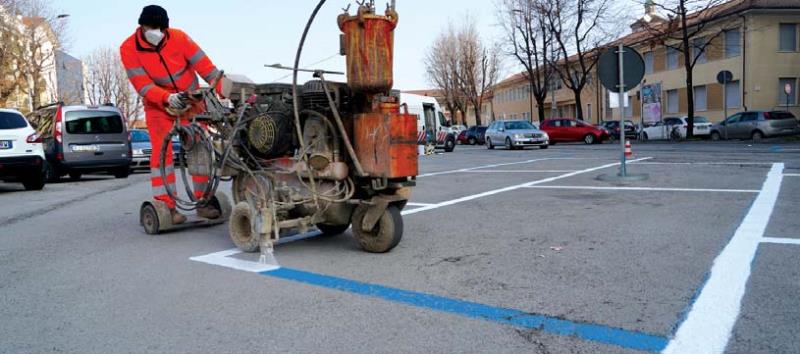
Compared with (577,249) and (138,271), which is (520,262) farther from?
(138,271)

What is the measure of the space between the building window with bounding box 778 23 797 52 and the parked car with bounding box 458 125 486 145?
18.7 m

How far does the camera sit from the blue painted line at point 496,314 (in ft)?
10.2

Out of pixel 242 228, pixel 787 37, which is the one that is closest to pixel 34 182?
pixel 242 228

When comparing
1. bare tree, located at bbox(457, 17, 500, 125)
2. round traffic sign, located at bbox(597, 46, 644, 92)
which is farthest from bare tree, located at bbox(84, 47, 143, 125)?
round traffic sign, located at bbox(597, 46, 644, 92)

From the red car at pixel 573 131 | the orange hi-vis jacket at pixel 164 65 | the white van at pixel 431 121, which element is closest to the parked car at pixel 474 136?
the red car at pixel 573 131

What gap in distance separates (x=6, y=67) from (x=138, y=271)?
39199 millimetres

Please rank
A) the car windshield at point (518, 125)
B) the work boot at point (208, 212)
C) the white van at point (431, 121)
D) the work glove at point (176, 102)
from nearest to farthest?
the work glove at point (176, 102) → the work boot at point (208, 212) → the white van at point (431, 121) → the car windshield at point (518, 125)

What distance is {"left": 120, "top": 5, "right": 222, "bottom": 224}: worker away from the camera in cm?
627

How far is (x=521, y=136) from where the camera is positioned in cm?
2823

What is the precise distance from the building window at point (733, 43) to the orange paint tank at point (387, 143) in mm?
38841

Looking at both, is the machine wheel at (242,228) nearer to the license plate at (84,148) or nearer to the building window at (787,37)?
the license plate at (84,148)

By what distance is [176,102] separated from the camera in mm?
5984

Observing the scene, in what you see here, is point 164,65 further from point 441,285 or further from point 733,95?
point 733,95

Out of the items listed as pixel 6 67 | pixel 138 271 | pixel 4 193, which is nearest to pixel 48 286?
pixel 138 271
